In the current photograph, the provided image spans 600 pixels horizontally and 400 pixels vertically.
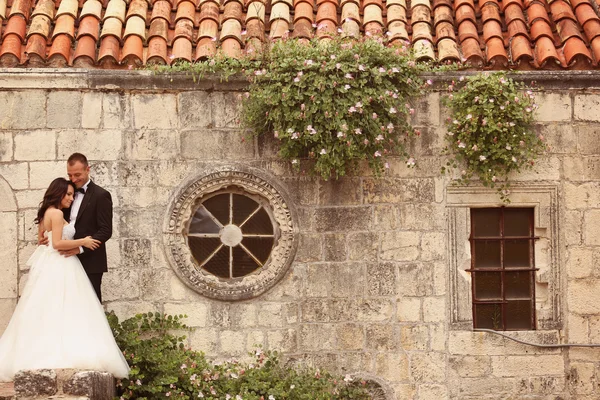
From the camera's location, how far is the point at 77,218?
834 centimetres

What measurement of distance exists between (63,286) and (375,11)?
12.7ft

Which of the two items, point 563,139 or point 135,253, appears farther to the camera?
point 563,139

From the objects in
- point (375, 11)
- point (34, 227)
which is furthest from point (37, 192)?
point (375, 11)

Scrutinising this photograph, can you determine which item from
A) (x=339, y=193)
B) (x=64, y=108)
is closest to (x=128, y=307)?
(x=64, y=108)

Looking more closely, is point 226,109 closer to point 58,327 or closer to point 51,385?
point 58,327

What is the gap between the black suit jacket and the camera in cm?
829

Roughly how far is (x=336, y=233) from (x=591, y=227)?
2.23 meters

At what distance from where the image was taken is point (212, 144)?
9062mm

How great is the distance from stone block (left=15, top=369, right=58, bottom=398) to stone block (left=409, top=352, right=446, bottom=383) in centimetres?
319

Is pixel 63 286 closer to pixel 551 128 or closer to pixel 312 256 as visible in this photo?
pixel 312 256

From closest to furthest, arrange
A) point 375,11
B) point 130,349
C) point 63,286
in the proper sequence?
1. point 63,286
2. point 130,349
3. point 375,11

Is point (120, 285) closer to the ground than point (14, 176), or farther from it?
closer to the ground

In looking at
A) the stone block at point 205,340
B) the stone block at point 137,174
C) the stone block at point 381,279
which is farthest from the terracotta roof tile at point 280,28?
the stone block at point 205,340

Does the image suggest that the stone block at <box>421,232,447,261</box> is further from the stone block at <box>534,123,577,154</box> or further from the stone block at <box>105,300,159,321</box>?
the stone block at <box>105,300,159,321</box>
